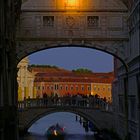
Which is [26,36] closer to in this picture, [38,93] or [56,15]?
[56,15]

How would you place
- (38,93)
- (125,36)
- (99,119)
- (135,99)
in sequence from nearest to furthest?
(135,99), (125,36), (99,119), (38,93)

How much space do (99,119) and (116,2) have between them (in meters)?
7.57

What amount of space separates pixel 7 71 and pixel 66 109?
1043 cm

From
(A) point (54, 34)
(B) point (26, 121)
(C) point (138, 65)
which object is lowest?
(B) point (26, 121)

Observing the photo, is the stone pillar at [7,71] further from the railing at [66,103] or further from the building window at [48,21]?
the railing at [66,103]

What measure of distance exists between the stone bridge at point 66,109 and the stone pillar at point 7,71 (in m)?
7.39

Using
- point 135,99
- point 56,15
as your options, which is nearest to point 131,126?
point 135,99

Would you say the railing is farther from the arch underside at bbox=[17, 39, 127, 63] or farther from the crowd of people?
the arch underside at bbox=[17, 39, 127, 63]

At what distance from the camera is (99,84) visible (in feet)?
165

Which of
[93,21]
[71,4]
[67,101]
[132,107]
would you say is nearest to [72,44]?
[93,21]

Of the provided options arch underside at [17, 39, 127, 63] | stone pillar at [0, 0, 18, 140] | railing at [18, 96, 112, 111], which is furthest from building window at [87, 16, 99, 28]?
railing at [18, 96, 112, 111]

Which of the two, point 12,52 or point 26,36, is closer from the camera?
point 12,52

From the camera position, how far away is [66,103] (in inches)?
899

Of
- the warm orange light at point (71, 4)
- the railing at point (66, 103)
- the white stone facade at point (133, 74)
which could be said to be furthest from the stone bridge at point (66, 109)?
the warm orange light at point (71, 4)
